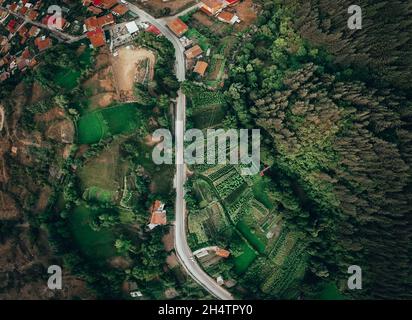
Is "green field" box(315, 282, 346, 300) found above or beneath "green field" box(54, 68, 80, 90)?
beneath

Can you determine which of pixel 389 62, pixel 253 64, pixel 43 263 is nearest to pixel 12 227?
pixel 43 263

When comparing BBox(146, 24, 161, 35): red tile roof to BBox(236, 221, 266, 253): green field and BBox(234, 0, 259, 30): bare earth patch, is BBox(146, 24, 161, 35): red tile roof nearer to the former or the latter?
BBox(234, 0, 259, 30): bare earth patch

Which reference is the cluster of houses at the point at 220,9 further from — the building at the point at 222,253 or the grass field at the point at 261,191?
the building at the point at 222,253

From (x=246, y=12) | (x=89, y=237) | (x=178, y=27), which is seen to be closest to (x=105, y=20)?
(x=178, y=27)

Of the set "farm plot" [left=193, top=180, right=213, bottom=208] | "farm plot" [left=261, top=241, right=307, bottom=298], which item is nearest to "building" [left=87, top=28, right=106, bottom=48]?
"farm plot" [left=193, top=180, right=213, bottom=208]

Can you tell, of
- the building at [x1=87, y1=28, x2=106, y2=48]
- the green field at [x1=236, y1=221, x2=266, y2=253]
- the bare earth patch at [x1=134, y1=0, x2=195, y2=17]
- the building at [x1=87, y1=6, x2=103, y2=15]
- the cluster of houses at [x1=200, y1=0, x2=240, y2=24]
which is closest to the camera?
the green field at [x1=236, y1=221, x2=266, y2=253]

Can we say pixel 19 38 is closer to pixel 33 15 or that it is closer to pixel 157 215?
pixel 33 15
